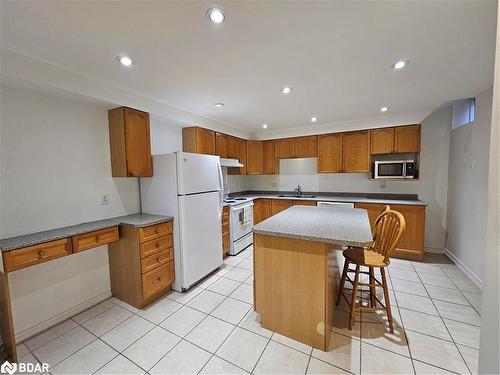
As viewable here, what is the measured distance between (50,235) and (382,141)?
15.4 feet

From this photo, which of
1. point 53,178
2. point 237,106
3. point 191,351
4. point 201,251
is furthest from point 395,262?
point 53,178

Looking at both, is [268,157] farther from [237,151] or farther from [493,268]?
[493,268]

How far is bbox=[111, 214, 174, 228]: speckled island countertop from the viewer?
221 cm

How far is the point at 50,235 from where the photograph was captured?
6.00 ft

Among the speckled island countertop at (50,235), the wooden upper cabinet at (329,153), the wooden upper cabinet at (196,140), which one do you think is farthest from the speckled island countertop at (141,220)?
the wooden upper cabinet at (329,153)

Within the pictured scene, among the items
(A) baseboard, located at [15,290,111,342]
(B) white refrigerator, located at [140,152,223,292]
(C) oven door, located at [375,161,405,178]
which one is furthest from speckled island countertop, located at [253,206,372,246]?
(A) baseboard, located at [15,290,111,342]

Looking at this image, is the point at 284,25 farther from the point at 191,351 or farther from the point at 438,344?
the point at 438,344

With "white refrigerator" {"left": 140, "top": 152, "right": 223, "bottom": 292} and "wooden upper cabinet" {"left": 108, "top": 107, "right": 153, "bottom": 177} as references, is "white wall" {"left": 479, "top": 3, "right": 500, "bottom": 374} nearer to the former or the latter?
"white refrigerator" {"left": 140, "top": 152, "right": 223, "bottom": 292}

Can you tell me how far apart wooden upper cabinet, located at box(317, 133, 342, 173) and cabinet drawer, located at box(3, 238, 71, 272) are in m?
4.01

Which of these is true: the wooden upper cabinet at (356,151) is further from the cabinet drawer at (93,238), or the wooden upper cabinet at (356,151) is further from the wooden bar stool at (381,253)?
the cabinet drawer at (93,238)

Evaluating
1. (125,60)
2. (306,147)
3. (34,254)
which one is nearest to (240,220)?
(306,147)

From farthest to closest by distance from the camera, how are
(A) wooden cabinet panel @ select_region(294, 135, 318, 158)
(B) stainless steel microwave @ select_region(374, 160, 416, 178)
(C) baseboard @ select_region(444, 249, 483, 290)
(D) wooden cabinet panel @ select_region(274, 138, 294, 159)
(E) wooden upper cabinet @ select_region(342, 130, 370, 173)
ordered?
(D) wooden cabinet panel @ select_region(274, 138, 294, 159), (A) wooden cabinet panel @ select_region(294, 135, 318, 158), (E) wooden upper cabinet @ select_region(342, 130, 370, 173), (B) stainless steel microwave @ select_region(374, 160, 416, 178), (C) baseboard @ select_region(444, 249, 483, 290)

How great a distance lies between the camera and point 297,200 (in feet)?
13.6

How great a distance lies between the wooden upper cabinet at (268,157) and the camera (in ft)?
15.8
